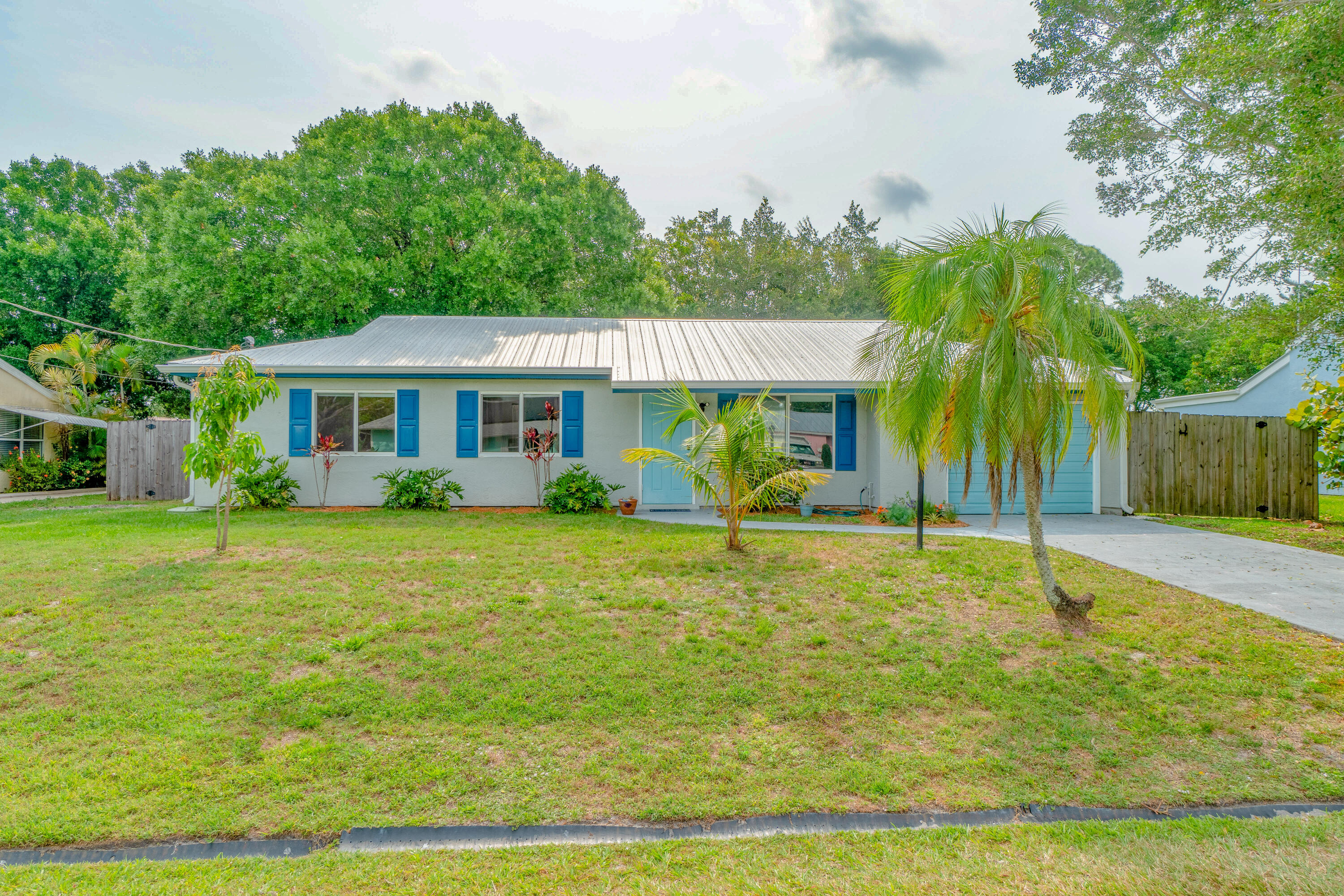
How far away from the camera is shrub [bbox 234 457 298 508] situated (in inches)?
392

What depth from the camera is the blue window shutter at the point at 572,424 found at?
427 inches

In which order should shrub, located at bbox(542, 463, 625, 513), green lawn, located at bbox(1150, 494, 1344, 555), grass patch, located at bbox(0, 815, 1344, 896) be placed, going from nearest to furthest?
grass patch, located at bbox(0, 815, 1344, 896) < green lawn, located at bbox(1150, 494, 1344, 555) < shrub, located at bbox(542, 463, 625, 513)

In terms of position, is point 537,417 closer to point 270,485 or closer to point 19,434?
point 270,485

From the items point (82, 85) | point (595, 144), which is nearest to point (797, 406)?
point (595, 144)

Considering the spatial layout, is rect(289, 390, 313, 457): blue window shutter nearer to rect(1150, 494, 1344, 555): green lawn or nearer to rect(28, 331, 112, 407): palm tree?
rect(28, 331, 112, 407): palm tree

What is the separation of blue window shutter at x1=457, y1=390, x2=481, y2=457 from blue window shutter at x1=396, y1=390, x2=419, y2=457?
0.70 metres

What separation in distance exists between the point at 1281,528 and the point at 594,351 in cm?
1142

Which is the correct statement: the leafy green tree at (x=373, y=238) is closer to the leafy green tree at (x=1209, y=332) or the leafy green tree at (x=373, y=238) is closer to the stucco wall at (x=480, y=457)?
the stucco wall at (x=480, y=457)

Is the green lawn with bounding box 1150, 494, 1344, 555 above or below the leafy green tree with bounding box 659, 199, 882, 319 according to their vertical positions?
below

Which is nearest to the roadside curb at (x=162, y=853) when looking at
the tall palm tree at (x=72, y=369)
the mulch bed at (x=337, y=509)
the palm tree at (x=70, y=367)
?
→ the mulch bed at (x=337, y=509)

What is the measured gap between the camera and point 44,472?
45.8ft

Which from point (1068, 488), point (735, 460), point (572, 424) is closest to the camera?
point (735, 460)

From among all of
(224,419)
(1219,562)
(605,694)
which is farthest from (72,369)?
(1219,562)

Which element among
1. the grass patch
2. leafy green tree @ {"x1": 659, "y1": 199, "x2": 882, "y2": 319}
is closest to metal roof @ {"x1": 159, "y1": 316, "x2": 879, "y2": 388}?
the grass patch
